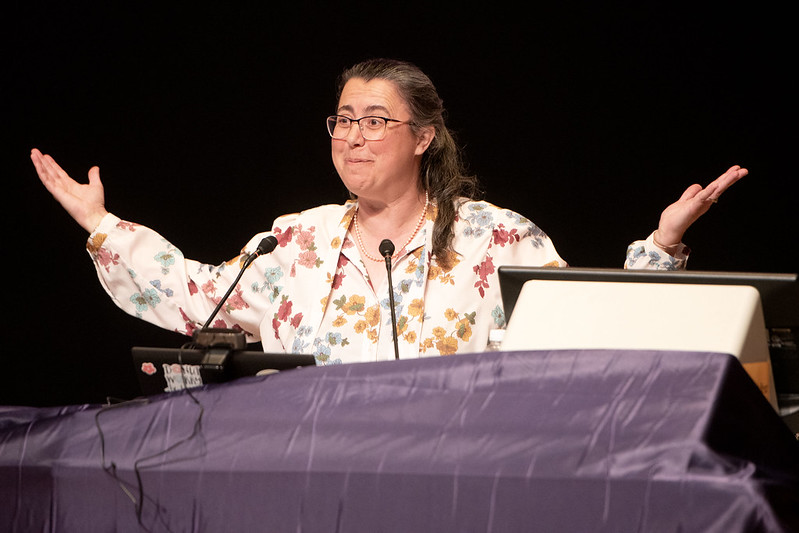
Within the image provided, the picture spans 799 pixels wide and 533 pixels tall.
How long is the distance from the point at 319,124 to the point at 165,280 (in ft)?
3.33

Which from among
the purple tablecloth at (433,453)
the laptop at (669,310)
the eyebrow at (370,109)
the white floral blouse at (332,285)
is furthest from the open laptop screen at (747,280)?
the eyebrow at (370,109)

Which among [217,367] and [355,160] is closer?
[217,367]

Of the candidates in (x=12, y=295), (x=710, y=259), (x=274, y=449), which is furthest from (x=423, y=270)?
(x=12, y=295)

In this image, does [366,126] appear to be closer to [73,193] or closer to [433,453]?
[73,193]

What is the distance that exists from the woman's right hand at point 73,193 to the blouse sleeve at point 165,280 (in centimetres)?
3

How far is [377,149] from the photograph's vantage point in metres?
2.45

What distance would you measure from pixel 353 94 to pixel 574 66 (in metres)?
0.85

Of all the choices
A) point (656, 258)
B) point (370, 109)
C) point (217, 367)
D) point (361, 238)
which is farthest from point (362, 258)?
point (217, 367)

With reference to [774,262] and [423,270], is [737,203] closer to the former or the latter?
[774,262]

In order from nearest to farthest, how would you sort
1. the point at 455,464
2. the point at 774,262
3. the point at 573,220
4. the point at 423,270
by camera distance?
the point at 455,464, the point at 423,270, the point at 774,262, the point at 573,220

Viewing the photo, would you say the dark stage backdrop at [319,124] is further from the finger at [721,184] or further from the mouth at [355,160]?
the finger at [721,184]

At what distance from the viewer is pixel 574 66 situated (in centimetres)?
300

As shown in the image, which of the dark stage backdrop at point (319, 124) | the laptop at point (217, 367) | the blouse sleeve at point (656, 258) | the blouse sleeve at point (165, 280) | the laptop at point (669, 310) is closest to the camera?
the laptop at point (669, 310)

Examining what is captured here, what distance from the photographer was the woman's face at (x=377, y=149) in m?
2.44
